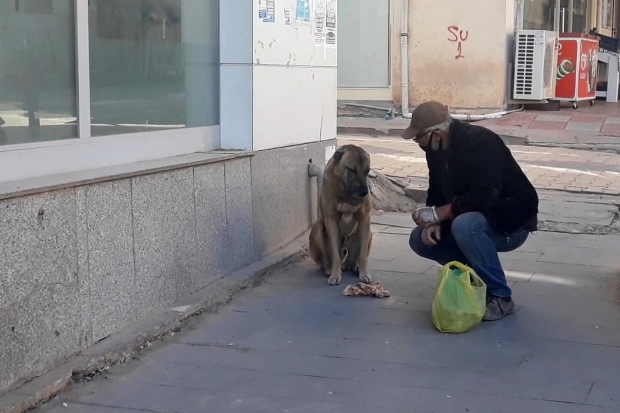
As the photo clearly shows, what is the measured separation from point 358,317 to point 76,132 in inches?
82.3

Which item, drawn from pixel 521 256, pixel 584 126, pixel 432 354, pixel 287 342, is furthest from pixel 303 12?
pixel 584 126

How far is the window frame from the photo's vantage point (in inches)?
179

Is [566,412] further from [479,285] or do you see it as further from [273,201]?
[273,201]

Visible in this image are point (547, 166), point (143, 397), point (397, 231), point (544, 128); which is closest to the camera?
point (143, 397)

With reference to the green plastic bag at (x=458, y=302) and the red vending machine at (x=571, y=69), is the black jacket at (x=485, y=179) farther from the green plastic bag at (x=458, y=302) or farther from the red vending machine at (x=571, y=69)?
the red vending machine at (x=571, y=69)

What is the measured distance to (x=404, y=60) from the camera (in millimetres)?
16156

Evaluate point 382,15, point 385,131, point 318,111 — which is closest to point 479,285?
point 318,111

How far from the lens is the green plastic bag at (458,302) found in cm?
511

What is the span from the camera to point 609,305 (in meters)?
5.76

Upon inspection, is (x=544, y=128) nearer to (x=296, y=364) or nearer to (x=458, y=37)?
(x=458, y=37)

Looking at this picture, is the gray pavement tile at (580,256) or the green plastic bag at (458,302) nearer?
the green plastic bag at (458,302)

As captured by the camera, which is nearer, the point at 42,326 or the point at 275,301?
the point at 42,326

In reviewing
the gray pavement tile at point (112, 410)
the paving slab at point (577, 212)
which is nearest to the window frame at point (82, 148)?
the gray pavement tile at point (112, 410)

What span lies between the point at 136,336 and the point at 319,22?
3677 mm
